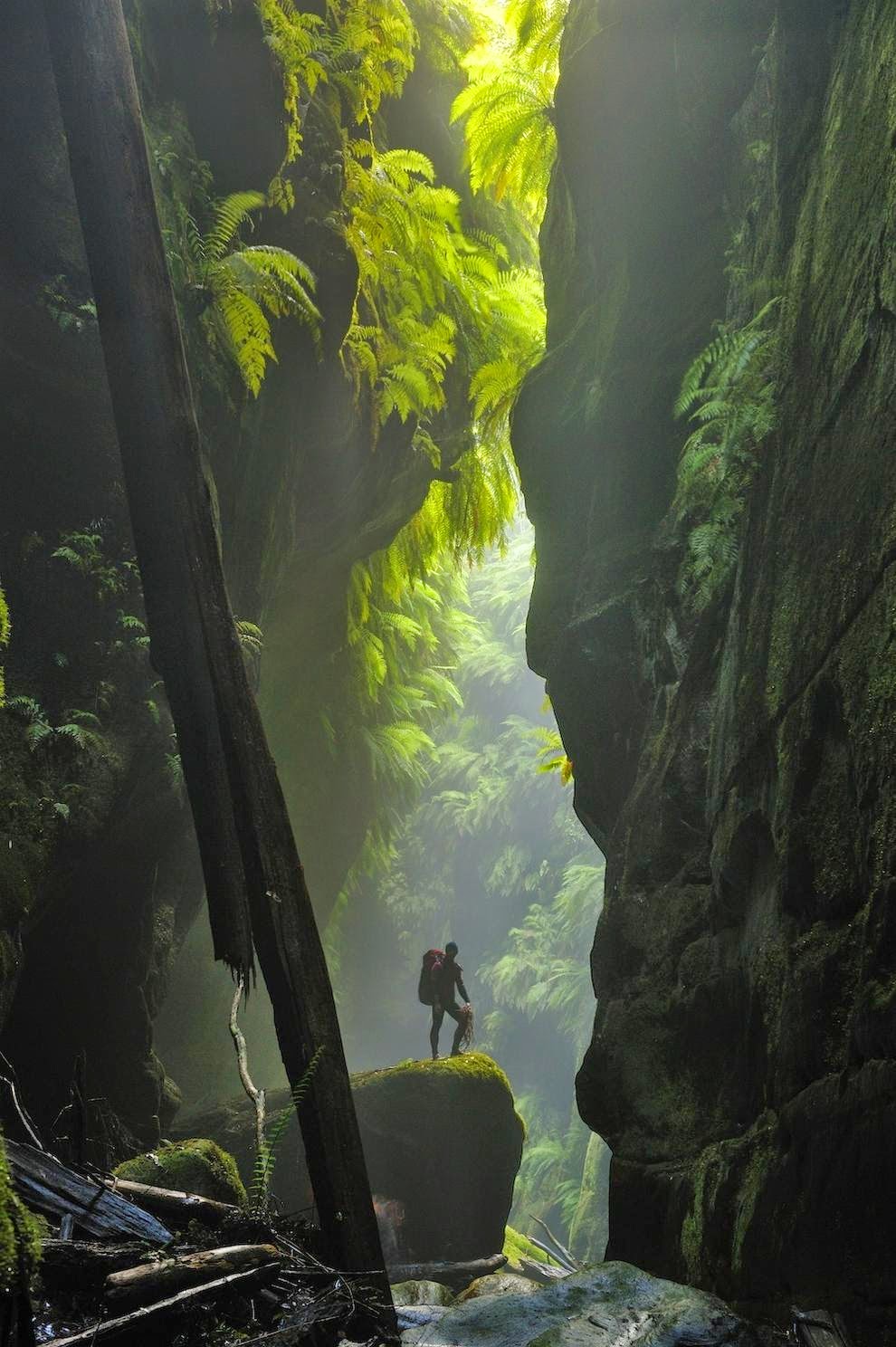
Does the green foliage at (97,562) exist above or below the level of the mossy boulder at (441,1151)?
above

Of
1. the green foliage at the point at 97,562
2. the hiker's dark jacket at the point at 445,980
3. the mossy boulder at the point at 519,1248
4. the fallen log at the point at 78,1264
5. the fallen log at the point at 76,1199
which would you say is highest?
the green foliage at the point at 97,562

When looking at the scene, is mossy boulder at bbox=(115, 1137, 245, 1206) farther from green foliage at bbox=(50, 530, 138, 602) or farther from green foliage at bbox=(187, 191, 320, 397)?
green foliage at bbox=(187, 191, 320, 397)

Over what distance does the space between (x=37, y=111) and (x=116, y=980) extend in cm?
573

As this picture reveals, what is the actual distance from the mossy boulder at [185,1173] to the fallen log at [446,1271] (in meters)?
2.99

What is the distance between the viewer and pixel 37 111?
17.1ft

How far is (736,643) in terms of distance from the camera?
4.41 m

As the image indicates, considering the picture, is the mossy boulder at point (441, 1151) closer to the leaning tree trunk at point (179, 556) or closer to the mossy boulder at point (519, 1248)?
the mossy boulder at point (519, 1248)

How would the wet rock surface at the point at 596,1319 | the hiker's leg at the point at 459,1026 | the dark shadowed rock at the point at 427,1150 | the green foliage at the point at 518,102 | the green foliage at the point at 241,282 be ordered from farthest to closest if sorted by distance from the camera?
the hiker's leg at the point at 459,1026 < the dark shadowed rock at the point at 427,1150 < the green foliage at the point at 518,102 < the green foliage at the point at 241,282 < the wet rock surface at the point at 596,1319

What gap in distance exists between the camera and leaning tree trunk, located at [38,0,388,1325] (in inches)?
132

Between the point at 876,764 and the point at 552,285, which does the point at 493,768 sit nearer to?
the point at 552,285

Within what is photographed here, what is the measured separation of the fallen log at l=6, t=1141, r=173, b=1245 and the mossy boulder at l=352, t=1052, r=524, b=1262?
6.39 metres

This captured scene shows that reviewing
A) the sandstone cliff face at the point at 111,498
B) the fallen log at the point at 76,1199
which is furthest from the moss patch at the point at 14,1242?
the sandstone cliff face at the point at 111,498

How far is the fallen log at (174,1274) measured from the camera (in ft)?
7.47

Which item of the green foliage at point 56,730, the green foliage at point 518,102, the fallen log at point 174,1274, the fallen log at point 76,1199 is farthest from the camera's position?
the green foliage at point 518,102
